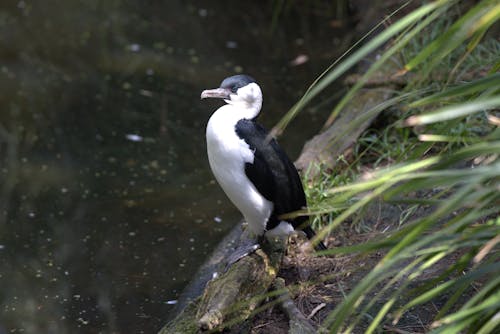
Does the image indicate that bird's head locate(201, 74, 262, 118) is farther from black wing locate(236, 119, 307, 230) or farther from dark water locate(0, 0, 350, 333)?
dark water locate(0, 0, 350, 333)

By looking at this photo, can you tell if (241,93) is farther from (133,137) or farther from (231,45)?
(231,45)

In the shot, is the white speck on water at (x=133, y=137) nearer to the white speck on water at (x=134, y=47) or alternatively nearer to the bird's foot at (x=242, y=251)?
the white speck on water at (x=134, y=47)

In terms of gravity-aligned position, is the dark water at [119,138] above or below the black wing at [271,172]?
above

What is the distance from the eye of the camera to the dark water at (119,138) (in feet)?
13.0

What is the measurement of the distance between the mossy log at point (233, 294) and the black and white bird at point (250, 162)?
163 millimetres

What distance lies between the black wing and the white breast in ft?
0.07

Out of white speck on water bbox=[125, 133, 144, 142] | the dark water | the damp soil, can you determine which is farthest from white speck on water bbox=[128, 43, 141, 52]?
the damp soil

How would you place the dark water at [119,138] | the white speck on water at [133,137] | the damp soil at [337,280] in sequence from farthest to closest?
the white speck on water at [133,137], the dark water at [119,138], the damp soil at [337,280]

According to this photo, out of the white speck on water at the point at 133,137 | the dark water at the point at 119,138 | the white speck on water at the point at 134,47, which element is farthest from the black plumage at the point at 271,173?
the white speck on water at the point at 134,47

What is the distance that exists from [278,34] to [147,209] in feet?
9.09

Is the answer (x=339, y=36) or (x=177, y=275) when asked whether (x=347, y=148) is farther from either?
(x=339, y=36)

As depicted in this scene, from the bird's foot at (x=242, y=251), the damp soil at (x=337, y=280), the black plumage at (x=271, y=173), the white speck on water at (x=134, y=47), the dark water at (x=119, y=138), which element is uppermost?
the white speck on water at (x=134, y=47)

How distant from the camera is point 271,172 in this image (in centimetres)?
317

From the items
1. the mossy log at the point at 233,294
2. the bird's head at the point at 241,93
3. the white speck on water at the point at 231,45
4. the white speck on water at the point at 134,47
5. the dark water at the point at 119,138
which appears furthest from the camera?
the white speck on water at the point at 231,45
